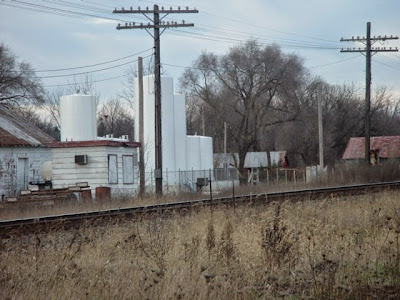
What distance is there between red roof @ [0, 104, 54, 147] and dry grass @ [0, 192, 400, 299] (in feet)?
78.4

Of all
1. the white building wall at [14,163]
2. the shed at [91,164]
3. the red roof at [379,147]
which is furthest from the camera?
the red roof at [379,147]

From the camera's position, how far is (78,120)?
3834 centimetres

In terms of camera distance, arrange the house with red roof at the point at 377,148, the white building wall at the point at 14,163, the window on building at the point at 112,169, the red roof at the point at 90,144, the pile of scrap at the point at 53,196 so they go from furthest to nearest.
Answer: the house with red roof at the point at 377,148 → the white building wall at the point at 14,163 → the window on building at the point at 112,169 → the red roof at the point at 90,144 → the pile of scrap at the point at 53,196

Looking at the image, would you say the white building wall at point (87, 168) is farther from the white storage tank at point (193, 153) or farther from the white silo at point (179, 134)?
the white storage tank at point (193, 153)

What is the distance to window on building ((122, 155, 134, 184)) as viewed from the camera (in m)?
34.4

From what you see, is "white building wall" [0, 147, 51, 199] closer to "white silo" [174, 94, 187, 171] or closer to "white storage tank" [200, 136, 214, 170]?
"white silo" [174, 94, 187, 171]

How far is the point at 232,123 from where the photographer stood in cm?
7231

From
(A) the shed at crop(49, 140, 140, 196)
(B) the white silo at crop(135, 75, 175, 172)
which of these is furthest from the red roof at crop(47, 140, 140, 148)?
(B) the white silo at crop(135, 75, 175, 172)

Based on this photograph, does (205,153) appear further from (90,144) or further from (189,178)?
(90,144)

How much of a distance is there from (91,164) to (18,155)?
692 cm

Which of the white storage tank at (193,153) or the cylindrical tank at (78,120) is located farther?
the white storage tank at (193,153)

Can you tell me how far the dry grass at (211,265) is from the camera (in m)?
7.80

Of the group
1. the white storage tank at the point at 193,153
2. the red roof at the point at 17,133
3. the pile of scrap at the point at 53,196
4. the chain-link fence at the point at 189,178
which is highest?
the red roof at the point at 17,133

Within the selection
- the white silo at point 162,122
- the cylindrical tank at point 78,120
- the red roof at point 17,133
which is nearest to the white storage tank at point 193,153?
the white silo at point 162,122
